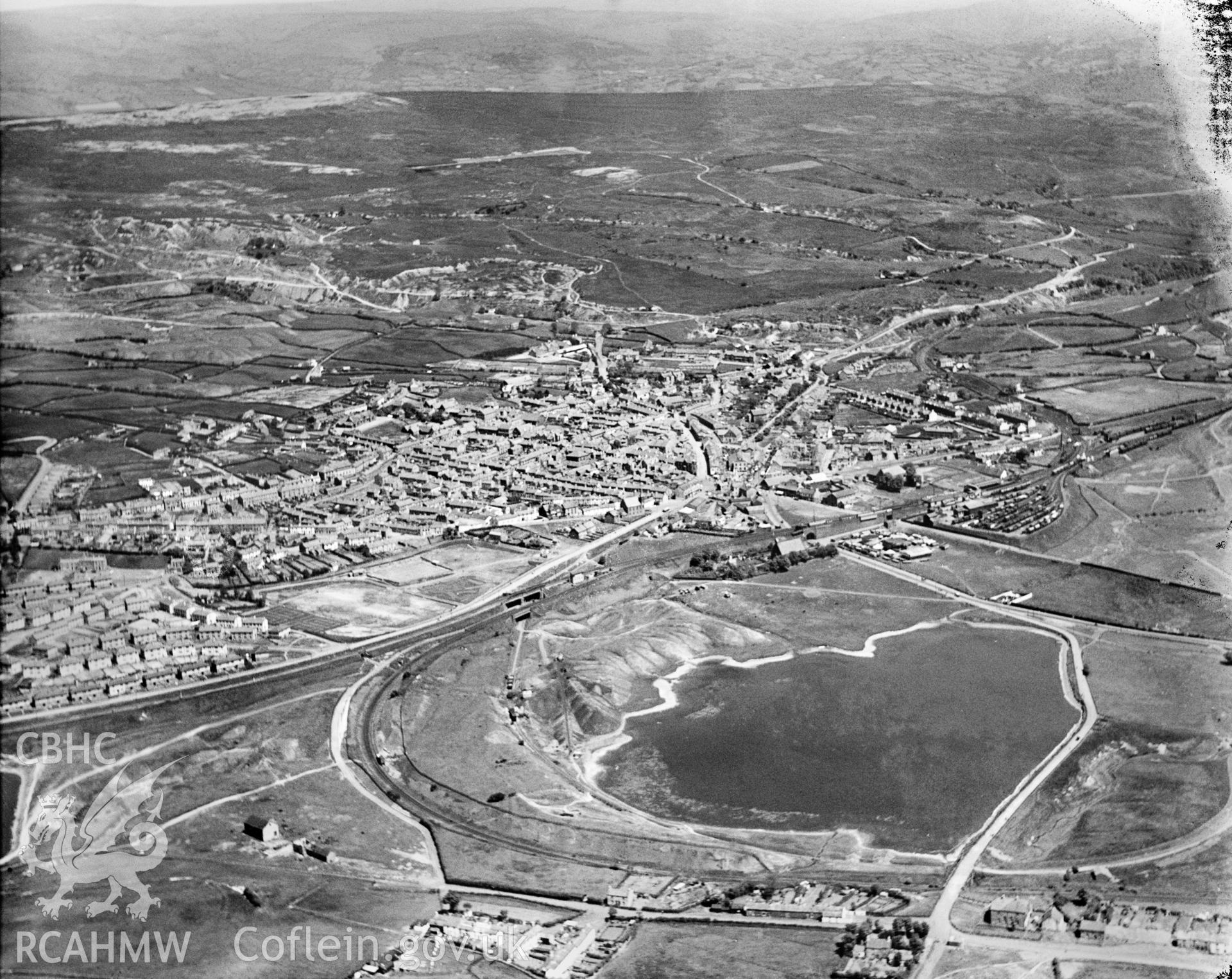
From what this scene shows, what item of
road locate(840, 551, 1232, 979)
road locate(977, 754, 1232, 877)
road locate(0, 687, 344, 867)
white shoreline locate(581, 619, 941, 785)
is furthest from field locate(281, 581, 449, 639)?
road locate(977, 754, 1232, 877)

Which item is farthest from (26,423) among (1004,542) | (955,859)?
(955,859)

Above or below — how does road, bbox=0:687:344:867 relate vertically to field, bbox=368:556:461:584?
above

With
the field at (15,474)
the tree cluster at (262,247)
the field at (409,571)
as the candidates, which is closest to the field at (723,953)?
the field at (409,571)

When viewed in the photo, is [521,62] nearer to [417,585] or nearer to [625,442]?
[625,442]

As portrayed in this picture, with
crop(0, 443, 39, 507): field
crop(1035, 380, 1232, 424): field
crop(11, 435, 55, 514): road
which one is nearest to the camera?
crop(11, 435, 55, 514): road

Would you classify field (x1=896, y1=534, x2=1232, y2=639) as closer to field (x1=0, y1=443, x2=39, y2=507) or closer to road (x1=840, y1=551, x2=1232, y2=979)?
road (x1=840, y1=551, x2=1232, y2=979)

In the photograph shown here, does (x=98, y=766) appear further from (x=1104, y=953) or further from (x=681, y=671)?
(x=1104, y=953)
